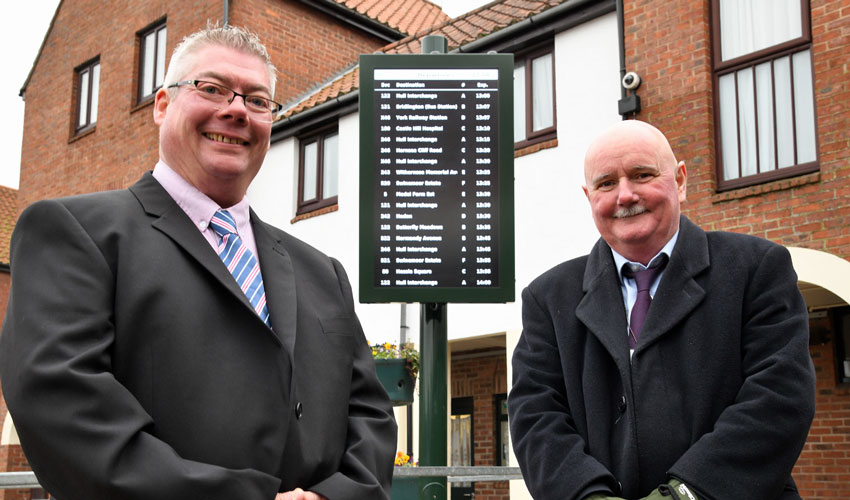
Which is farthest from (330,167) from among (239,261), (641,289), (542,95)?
(239,261)

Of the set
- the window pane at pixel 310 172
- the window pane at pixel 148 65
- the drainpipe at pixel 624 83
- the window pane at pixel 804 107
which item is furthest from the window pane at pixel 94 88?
the window pane at pixel 804 107

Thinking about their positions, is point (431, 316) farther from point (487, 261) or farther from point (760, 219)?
point (760, 219)

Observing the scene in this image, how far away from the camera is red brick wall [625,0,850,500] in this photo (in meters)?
8.87

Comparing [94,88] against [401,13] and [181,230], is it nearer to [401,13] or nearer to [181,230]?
[401,13]

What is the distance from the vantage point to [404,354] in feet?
20.1

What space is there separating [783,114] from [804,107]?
0.23 m

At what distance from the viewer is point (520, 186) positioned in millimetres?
11672

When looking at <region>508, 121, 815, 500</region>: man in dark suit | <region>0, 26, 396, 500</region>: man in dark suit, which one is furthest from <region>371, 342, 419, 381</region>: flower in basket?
<region>0, 26, 396, 500</region>: man in dark suit

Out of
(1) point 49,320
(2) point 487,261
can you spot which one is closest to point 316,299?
(1) point 49,320

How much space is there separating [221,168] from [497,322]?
9.73m

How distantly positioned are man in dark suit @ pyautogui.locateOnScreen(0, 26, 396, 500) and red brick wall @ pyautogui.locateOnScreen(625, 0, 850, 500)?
7412mm

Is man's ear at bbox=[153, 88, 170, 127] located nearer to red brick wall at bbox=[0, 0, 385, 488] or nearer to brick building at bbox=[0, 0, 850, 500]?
brick building at bbox=[0, 0, 850, 500]

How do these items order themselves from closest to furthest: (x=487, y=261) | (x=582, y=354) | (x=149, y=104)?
(x=582, y=354)
(x=487, y=261)
(x=149, y=104)

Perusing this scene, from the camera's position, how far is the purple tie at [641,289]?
2916mm
